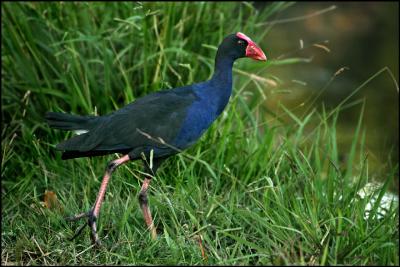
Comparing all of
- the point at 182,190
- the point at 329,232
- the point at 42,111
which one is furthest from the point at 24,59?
the point at 329,232

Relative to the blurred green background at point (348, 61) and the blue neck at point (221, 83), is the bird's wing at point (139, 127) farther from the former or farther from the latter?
the blurred green background at point (348, 61)

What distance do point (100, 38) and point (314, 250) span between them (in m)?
2.50

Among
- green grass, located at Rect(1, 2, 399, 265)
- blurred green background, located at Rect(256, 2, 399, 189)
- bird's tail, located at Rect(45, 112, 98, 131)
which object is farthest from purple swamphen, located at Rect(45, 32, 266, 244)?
blurred green background, located at Rect(256, 2, 399, 189)

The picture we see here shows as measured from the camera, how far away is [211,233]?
144 inches

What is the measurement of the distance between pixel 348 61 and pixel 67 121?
637 centimetres

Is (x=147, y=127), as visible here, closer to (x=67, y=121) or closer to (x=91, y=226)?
(x=67, y=121)

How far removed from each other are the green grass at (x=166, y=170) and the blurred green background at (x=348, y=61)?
4.56 feet

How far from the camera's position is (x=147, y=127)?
369 centimetres

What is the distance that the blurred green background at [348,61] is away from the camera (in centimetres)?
764

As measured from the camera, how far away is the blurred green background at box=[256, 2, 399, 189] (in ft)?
25.1

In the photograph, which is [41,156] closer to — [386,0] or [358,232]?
[358,232]

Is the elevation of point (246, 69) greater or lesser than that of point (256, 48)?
lesser

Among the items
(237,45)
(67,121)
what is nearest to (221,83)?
(237,45)

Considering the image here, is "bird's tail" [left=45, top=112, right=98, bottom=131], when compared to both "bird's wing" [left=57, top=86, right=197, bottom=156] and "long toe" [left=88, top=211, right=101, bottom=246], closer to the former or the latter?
"bird's wing" [left=57, top=86, right=197, bottom=156]
